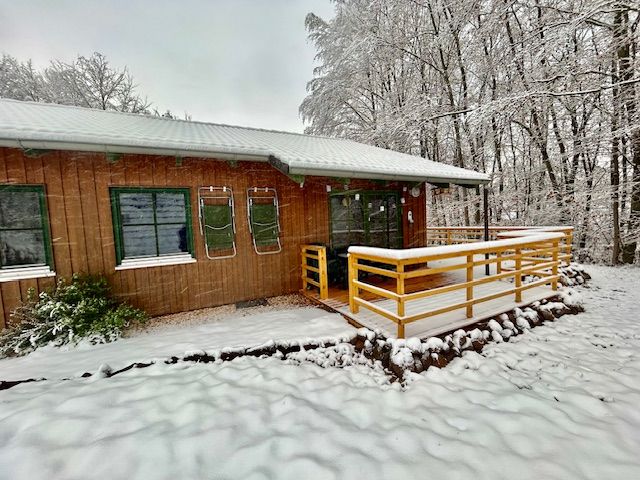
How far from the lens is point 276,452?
1823 millimetres

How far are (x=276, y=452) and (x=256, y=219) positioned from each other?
12.9 feet

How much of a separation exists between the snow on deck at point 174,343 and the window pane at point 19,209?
181cm

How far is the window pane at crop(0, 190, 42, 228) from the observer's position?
3.65 meters

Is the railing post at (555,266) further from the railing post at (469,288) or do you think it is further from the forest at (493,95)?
the forest at (493,95)

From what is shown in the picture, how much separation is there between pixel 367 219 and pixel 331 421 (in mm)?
4695

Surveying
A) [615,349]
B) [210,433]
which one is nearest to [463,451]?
[210,433]

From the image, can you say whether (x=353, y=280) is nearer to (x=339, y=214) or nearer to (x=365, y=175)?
(x=365, y=175)

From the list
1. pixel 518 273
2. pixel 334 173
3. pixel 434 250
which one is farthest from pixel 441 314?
pixel 334 173

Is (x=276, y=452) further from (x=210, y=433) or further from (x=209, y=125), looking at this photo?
(x=209, y=125)

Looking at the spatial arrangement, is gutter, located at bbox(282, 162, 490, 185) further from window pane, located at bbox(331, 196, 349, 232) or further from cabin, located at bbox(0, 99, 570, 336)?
window pane, located at bbox(331, 196, 349, 232)

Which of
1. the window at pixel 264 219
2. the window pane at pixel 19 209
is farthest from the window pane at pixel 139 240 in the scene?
the window at pixel 264 219

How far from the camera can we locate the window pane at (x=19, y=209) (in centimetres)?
365

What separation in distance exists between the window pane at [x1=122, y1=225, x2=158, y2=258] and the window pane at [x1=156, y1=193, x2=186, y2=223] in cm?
27

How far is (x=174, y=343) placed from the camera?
3393 mm
